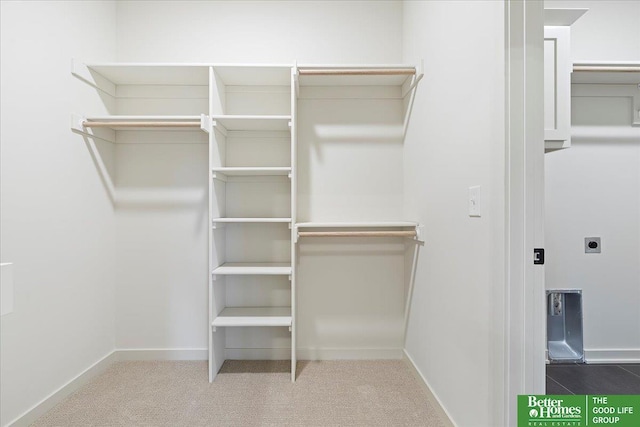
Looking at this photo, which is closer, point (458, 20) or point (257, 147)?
point (458, 20)

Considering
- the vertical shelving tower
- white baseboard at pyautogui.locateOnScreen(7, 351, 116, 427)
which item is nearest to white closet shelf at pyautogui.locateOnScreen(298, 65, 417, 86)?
the vertical shelving tower

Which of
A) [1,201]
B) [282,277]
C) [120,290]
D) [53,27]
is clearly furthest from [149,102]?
[282,277]

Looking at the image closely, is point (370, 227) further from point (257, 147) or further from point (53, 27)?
point (53, 27)

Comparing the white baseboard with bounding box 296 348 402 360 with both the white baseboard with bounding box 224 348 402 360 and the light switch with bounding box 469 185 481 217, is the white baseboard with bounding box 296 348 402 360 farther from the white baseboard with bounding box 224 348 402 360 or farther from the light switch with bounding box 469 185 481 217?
the light switch with bounding box 469 185 481 217

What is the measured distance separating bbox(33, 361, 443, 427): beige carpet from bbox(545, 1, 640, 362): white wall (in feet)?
3.11

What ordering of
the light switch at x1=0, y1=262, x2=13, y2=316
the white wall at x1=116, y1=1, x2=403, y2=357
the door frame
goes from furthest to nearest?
the white wall at x1=116, y1=1, x2=403, y2=357, the door frame, the light switch at x1=0, y1=262, x2=13, y2=316

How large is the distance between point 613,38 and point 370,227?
1.60 metres

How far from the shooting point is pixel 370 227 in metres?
2.49

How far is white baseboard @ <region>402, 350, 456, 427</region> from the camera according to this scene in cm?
173

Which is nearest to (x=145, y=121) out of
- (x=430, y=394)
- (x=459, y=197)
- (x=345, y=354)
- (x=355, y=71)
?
(x=355, y=71)

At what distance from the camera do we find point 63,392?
6.53 ft

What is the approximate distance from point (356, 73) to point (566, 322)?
1.77m

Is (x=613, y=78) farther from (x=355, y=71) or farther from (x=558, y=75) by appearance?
(x=355, y=71)

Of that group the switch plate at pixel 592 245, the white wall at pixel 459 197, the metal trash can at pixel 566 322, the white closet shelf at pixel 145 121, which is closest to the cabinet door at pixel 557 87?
the white wall at pixel 459 197
